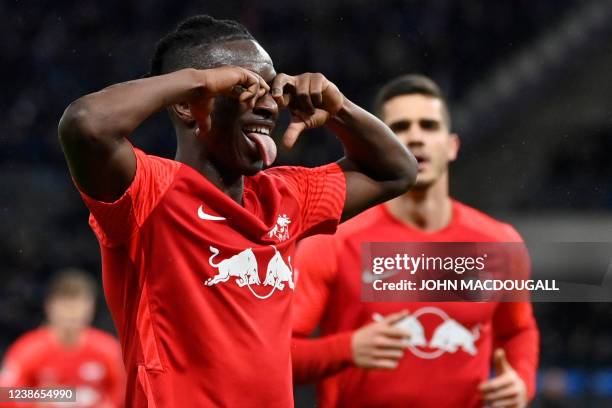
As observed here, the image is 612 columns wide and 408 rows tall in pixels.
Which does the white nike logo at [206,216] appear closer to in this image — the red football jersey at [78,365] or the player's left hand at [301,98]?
the player's left hand at [301,98]

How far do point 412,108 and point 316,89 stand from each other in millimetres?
1608

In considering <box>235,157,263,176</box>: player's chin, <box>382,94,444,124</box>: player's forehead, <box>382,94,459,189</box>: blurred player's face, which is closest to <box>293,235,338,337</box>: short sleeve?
<box>382,94,459,189</box>: blurred player's face

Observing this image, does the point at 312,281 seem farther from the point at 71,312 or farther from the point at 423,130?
the point at 71,312

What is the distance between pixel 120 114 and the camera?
1812mm

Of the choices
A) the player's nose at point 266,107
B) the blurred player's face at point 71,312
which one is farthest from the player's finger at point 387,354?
the blurred player's face at point 71,312

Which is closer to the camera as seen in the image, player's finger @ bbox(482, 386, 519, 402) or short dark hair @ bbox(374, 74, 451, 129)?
player's finger @ bbox(482, 386, 519, 402)

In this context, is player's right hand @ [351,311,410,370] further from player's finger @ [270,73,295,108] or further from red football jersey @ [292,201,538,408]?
player's finger @ [270,73,295,108]

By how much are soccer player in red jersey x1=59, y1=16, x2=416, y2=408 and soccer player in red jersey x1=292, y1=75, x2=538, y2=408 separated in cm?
109

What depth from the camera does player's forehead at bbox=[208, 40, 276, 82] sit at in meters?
2.04

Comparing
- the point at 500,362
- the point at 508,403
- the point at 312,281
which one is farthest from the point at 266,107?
the point at 508,403

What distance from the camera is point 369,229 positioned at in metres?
3.51

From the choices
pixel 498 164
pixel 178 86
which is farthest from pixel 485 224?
pixel 498 164

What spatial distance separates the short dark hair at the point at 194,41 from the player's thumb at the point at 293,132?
0.20m

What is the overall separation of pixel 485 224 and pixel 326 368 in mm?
807
